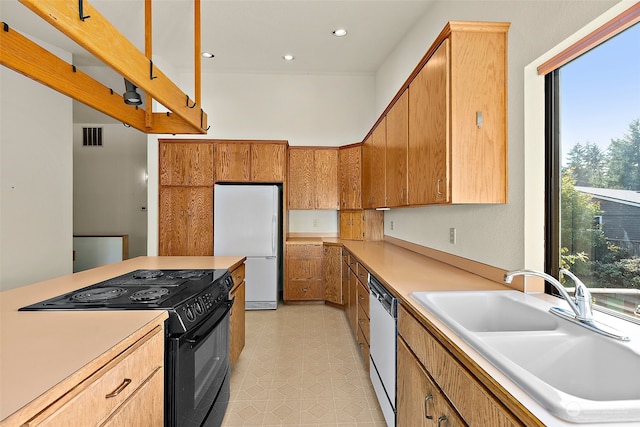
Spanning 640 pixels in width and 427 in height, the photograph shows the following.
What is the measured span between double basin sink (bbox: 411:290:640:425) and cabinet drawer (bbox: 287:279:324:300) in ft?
9.65

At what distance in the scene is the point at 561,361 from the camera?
1046 mm

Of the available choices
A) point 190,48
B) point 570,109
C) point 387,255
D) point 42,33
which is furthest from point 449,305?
point 42,33

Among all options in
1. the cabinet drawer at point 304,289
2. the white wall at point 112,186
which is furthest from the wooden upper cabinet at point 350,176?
the white wall at point 112,186

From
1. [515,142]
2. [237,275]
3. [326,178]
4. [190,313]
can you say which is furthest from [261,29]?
[190,313]

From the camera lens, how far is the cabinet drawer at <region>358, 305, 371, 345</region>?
7.95 feet

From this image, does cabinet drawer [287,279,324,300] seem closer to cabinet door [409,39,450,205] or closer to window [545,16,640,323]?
cabinet door [409,39,450,205]

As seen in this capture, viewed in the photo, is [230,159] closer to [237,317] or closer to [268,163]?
[268,163]

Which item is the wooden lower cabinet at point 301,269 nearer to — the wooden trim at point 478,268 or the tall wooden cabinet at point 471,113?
the wooden trim at point 478,268

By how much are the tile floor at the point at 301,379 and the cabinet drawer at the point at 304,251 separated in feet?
3.03

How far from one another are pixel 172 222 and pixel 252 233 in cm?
109

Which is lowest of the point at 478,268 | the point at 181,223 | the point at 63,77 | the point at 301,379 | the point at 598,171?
the point at 301,379

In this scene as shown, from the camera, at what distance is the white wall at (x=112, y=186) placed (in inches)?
234

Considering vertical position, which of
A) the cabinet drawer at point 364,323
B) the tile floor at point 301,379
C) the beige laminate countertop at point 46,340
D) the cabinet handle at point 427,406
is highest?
the beige laminate countertop at point 46,340

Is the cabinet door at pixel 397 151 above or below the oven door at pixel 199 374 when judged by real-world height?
above
